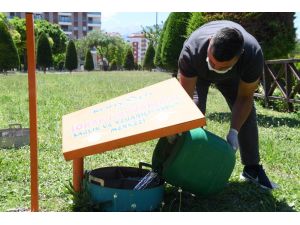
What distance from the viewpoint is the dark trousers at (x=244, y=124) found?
378 centimetres

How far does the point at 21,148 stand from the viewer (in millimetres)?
4879

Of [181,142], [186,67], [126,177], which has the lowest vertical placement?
[126,177]

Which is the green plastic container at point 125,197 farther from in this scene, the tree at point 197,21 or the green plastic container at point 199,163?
the tree at point 197,21

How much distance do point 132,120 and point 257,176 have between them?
142 cm

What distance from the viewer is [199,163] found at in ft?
9.92

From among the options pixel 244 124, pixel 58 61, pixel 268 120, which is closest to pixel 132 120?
pixel 244 124

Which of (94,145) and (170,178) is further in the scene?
(170,178)

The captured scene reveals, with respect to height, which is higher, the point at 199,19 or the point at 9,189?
the point at 199,19

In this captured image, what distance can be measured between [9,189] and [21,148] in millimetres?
1341

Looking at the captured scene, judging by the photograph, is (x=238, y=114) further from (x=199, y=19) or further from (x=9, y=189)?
Answer: (x=199, y=19)

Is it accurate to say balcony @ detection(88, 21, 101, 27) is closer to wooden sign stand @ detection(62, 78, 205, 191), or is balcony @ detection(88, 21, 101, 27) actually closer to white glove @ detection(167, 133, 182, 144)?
wooden sign stand @ detection(62, 78, 205, 191)

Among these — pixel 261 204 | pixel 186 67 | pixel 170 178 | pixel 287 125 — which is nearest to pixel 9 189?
pixel 170 178

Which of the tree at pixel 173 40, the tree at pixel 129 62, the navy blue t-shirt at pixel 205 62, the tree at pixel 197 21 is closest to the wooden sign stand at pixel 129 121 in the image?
the navy blue t-shirt at pixel 205 62

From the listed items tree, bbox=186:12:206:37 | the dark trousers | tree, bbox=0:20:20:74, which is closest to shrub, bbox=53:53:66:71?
tree, bbox=0:20:20:74
